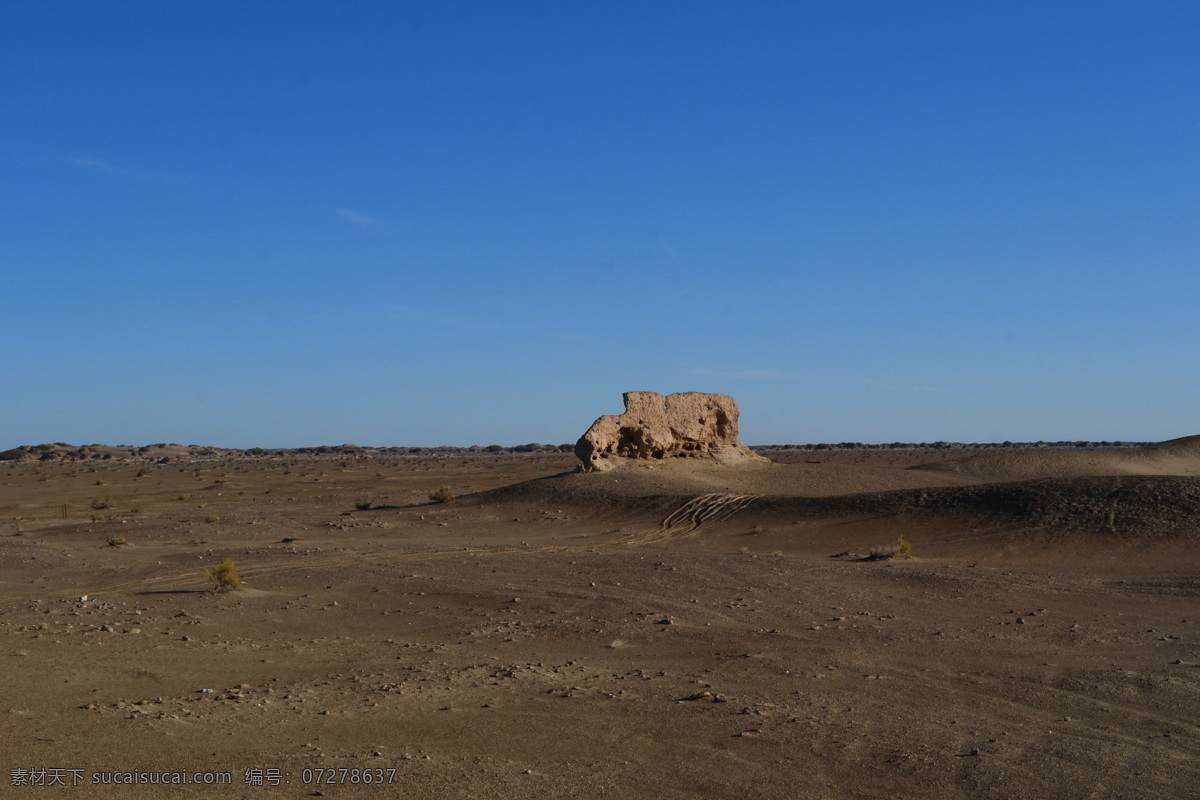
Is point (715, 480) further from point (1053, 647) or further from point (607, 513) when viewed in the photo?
point (1053, 647)

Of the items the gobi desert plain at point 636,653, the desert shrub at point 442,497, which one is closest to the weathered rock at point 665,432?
the desert shrub at point 442,497

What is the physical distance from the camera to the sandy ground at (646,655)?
24.5 ft

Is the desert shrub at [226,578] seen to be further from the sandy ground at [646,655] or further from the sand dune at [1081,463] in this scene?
the sand dune at [1081,463]

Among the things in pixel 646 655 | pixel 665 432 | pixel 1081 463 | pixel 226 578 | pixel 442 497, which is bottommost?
pixel 646 655

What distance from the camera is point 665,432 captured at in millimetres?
36125

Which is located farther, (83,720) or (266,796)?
(83,720)

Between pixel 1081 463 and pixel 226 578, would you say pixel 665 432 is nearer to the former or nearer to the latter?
pixel 1081 463

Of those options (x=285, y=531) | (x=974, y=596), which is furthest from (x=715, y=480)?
(x=974, y=596)

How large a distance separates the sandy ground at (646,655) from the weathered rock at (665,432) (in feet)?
30.7

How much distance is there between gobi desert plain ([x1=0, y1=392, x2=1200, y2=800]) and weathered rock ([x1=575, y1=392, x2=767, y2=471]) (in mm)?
7896

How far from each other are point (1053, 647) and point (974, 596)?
340 cm

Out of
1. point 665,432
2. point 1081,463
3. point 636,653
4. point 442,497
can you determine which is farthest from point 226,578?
point 1081,463

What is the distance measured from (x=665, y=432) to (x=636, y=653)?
2471cm

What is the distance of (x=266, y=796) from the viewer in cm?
683
